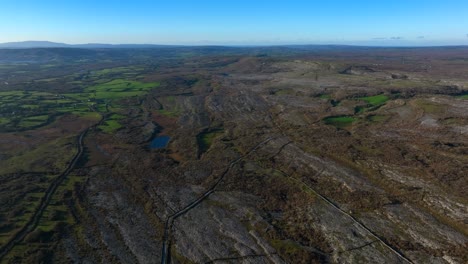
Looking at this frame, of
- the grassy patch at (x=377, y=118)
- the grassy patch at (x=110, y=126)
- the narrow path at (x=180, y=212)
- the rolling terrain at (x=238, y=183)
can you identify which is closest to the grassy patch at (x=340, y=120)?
the rolling terrain at (x=238, y=183)

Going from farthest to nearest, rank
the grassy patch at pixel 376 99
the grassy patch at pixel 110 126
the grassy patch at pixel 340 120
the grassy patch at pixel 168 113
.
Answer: the grassy patch at pixel 376 99 < the grassy patch at pixel 168 113 < the grassy patch at pixel 110 126 < the grassy patch at pixel 340 120

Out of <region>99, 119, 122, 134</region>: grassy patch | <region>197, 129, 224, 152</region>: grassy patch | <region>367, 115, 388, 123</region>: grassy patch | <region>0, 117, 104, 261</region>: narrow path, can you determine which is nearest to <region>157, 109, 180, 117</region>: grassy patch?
<region>99, 119, 122, 134</region>: grassy patch

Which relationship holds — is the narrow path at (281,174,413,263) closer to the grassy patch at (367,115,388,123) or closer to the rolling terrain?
the rolling terrain

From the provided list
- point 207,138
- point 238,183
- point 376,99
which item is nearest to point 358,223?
point 238,183

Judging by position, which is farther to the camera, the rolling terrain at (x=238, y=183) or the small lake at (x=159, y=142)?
the small lake at (x=159, y=142)

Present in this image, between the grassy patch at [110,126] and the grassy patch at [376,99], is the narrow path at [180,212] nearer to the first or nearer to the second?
the grassy patch at [110,126]

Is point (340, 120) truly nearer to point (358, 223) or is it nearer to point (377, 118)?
point (377, 118)
